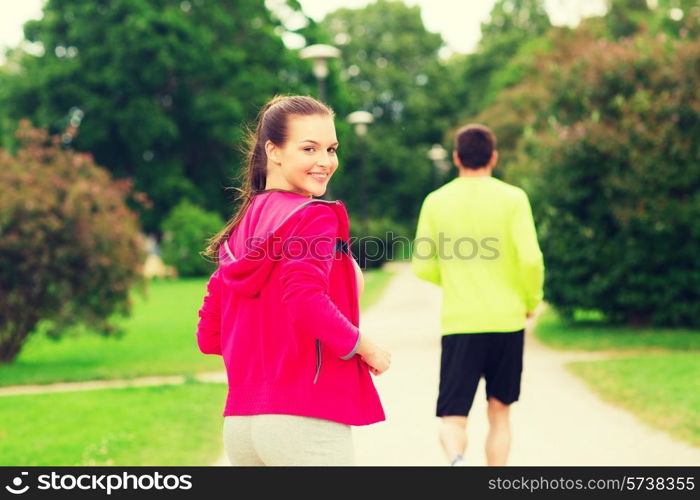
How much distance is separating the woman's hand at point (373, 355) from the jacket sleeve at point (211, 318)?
54 centimetres

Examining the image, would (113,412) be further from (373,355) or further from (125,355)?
(373,355)

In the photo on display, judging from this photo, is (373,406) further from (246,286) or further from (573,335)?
(573,335)

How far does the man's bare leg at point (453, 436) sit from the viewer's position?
476cm

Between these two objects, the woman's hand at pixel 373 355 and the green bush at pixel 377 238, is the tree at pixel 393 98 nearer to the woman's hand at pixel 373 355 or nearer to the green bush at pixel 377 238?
the green bush at pixel 377 238

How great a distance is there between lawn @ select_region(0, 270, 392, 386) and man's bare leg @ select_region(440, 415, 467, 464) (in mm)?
6204

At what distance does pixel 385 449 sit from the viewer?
20.0 feet

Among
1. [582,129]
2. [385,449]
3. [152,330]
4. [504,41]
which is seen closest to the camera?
[385,449]

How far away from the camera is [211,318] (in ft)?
9.49

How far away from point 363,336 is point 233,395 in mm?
431

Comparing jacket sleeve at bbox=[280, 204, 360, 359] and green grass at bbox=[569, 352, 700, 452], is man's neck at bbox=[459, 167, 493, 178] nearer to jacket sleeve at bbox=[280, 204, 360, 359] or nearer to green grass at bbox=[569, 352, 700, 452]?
jacket sleeve at bbox=[280, 204, 360, 359]

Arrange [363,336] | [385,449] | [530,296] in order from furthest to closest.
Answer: [385,449], [530,296], [363,336]

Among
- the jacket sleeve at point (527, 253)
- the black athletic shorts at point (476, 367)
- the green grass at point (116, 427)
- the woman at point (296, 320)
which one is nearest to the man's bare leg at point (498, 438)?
the black athletic shorts at point (476, 367)

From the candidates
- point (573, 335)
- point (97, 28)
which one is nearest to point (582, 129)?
point (573, 335)

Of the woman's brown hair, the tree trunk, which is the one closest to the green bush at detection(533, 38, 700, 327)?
the tree trunk
